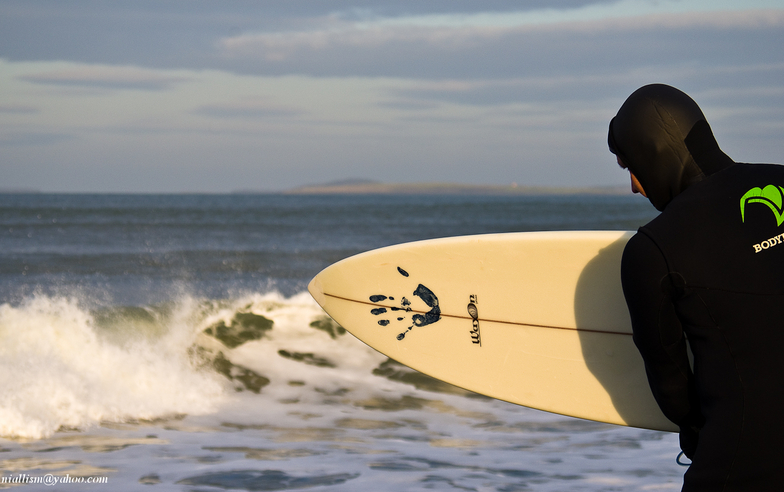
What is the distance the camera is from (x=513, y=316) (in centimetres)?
245

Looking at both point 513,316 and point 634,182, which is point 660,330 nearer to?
point 634,182

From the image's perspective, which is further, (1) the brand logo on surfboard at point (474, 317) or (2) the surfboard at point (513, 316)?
(1) the brand logo on surfboard at point (474, 317)

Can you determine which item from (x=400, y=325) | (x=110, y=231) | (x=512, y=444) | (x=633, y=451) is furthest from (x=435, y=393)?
(x=110, y=231)

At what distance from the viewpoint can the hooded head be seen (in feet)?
3.90

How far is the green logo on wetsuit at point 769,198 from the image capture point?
1.10 meters

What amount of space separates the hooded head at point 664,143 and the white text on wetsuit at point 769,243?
0.15 meters

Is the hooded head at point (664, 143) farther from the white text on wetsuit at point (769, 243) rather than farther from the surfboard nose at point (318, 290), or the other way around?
the surfboard nose at point (318, 290)

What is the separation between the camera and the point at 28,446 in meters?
3.48

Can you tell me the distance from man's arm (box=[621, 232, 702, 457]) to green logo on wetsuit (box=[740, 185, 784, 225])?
187mm

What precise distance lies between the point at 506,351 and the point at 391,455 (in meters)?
1.24

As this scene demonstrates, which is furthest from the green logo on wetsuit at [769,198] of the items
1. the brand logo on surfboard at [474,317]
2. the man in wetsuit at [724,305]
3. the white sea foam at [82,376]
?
the white sea foam at [82,376]

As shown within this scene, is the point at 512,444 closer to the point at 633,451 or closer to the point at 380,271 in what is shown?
the point at 633,451

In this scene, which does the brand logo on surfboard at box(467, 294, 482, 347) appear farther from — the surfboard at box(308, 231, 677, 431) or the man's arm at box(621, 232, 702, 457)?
the man's arm at box(621, 232, 702, 457)

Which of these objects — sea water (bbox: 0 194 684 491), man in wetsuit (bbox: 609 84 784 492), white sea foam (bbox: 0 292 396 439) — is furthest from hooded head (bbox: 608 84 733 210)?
white sea foam (bbox: 0 292 396 439)
